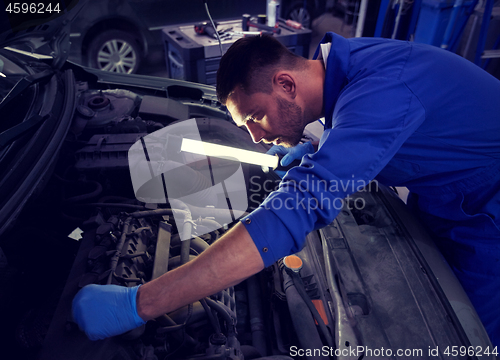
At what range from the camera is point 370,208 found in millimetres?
1394

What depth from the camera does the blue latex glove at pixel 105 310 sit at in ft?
2.93

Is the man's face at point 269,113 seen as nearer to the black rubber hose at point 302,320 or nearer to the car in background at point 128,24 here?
the black rubber hose at point 302,320

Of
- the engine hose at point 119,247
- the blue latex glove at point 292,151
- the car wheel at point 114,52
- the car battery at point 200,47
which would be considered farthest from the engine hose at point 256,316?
the car wheel at point 114,52

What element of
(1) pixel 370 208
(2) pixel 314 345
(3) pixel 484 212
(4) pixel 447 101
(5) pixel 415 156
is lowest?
(2) pixel 314 345

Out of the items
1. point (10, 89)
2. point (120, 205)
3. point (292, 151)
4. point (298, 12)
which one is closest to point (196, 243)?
Result: point (120, 205)

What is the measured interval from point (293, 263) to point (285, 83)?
66 centimetres

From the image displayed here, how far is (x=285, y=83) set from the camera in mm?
1154

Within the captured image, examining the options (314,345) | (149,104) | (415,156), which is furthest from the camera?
(149,104)

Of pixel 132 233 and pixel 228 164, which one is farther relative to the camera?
pixel 228 164

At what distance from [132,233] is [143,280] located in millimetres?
179

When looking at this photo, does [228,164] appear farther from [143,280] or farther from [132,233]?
[143,280]

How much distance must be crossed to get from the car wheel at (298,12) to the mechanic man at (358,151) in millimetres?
5719

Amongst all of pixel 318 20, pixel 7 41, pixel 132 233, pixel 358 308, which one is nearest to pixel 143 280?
pixel 132 233

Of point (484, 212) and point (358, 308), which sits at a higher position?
point (484, 212)
